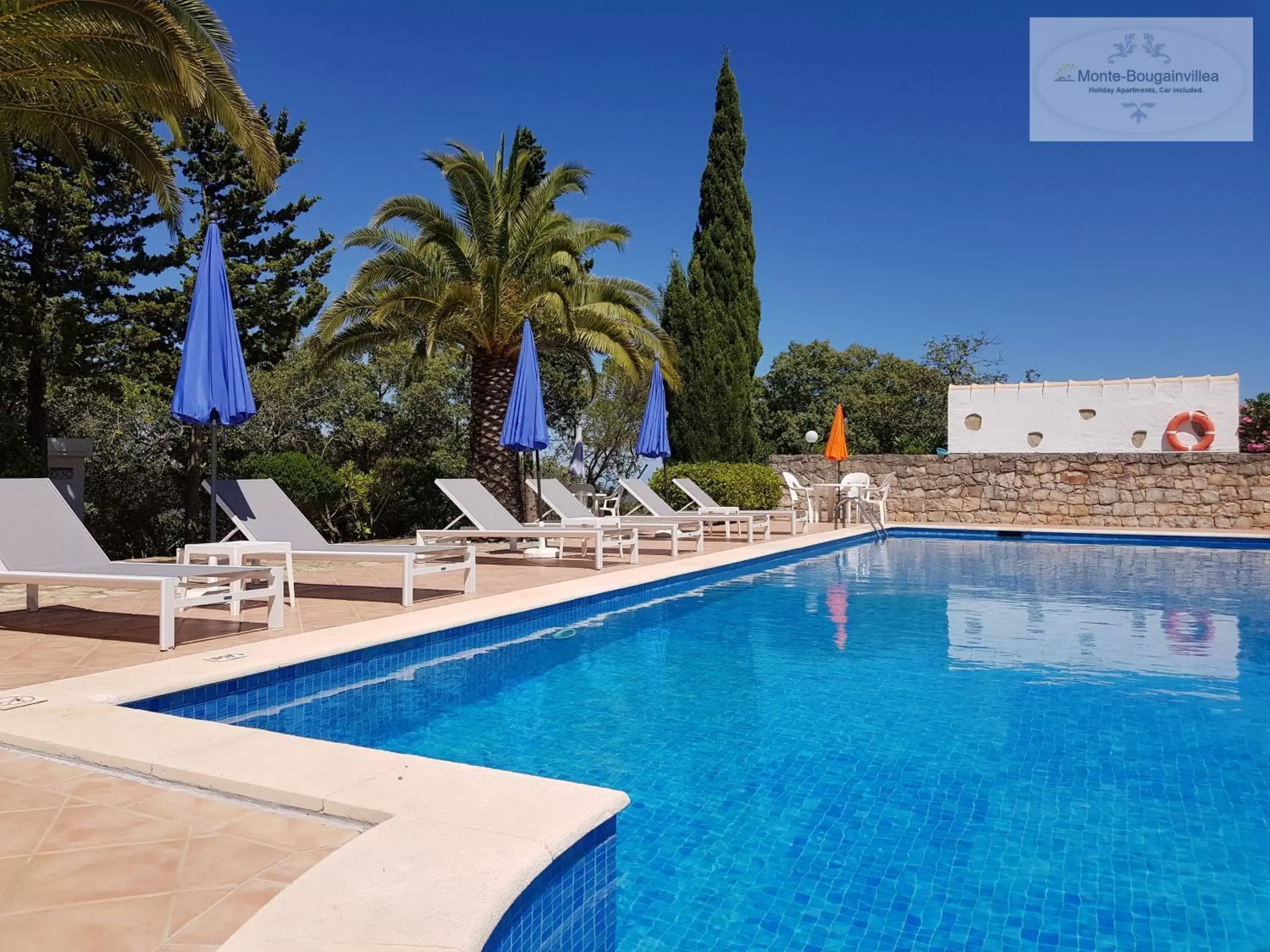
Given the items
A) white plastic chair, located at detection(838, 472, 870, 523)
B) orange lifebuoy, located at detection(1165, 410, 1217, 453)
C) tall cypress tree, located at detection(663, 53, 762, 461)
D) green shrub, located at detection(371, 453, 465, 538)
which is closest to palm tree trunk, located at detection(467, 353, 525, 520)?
green shrub, located at detection(371, 453, 465, 538)

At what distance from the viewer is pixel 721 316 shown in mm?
20438

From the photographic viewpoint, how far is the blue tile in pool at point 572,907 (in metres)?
2.12

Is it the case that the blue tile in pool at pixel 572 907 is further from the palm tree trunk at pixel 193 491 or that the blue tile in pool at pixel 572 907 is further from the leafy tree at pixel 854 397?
the leafy tree at pixel 854 397

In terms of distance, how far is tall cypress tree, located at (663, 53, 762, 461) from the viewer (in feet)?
65.6

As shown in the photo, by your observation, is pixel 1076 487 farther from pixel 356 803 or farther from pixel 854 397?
pixel 356 803

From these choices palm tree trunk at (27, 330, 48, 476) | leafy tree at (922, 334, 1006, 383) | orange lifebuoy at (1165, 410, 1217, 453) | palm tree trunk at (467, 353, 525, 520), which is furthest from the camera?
leafy tree at (922, 334, 1006, 383)

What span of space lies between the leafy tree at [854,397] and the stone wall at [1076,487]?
1310 centimetres

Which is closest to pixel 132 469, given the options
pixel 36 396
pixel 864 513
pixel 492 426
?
pixel 36 396

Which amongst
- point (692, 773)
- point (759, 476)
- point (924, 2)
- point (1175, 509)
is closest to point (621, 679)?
point (692, 773)

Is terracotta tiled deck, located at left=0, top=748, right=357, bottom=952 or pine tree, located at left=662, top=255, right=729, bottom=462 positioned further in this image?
pine tree, located at left=662, top=255, right=729, bottom=462

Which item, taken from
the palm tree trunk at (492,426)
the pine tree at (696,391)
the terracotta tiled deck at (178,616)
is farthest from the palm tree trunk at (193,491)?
the pine tree at (696,391)

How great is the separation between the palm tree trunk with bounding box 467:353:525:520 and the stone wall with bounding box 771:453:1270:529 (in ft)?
32.6

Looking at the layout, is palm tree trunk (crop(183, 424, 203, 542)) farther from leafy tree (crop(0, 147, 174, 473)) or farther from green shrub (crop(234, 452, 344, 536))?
leafy tree (crop(0, 147, 174, 473))

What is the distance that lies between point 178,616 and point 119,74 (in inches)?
194
